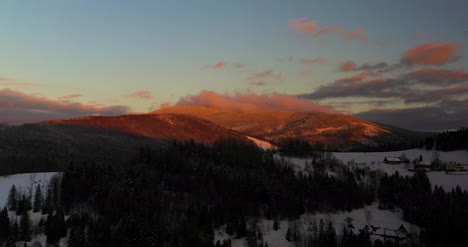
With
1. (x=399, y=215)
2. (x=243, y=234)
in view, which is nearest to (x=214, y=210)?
(x=243, y=234)

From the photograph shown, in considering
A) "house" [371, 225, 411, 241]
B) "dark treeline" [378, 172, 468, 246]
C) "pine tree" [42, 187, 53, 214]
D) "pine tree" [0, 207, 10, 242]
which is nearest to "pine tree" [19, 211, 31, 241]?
"pine tree" [0, 207, 10, 242]

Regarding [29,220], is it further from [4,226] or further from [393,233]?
[393,233]

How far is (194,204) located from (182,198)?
7333 millimetres

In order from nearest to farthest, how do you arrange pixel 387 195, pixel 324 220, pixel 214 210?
1. pixel 214 210
2. pixel 324 220
3. pixel 387 195

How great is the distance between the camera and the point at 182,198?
512 ft

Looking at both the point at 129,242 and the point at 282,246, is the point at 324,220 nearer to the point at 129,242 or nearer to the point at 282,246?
the point at 282,246

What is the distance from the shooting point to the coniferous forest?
118938 millimetres

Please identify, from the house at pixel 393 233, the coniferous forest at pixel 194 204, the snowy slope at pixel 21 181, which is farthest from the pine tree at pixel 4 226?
the house at pixel 393 233

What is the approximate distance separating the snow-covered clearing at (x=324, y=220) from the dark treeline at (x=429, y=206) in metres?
4.38

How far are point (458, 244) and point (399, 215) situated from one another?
35.4m

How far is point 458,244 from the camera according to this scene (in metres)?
128

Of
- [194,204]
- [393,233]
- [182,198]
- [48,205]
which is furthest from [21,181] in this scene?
[393,233]

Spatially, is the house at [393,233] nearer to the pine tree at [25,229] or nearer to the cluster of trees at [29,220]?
the cluster of trees at [29,220]

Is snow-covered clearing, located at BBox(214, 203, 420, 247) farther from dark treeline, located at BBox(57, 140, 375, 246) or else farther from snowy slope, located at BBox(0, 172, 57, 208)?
snowy slope, located at BBox(0, 172, 57, 208)
